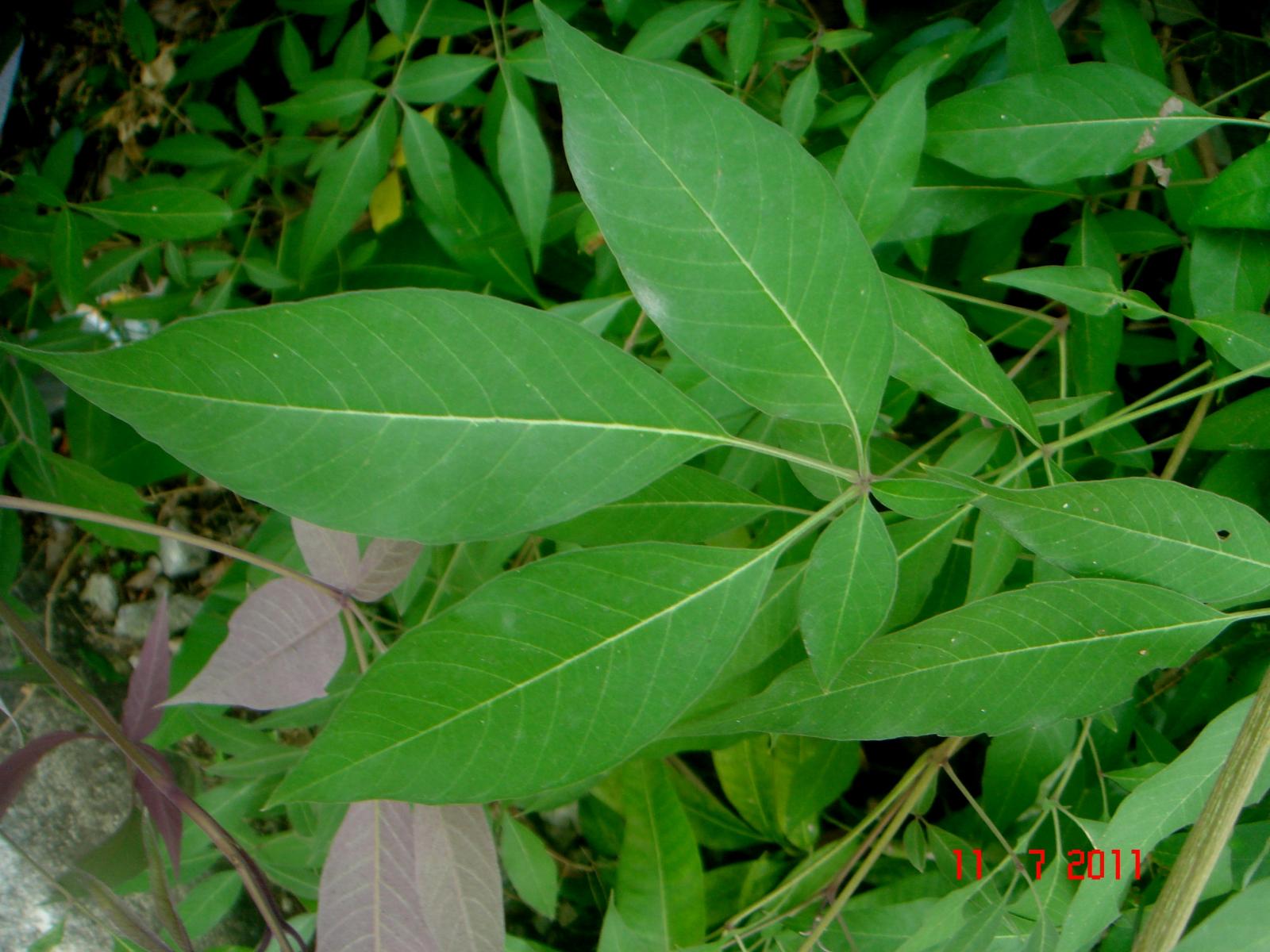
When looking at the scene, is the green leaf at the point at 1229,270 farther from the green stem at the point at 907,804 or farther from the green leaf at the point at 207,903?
the green leaf at the point at 207,903

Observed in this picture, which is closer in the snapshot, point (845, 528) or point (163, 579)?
point (845, 528)

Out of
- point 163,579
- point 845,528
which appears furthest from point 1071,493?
point 163,579

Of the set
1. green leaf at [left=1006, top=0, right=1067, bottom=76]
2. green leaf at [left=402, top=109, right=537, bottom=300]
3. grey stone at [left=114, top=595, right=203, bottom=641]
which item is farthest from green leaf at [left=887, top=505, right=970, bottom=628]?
grey stone at [left=114, top=595, right=203, bottom=641]

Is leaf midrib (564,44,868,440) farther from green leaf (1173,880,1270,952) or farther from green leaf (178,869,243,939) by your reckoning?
green leaf (178,869,243,939)

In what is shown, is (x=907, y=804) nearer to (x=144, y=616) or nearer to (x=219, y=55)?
(x=219, y=55)

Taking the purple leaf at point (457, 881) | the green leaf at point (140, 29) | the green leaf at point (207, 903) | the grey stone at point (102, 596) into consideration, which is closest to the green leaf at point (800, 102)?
the purple leaf at point (457, 881)

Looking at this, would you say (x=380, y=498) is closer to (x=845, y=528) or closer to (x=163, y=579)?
(x=845, y=528)
